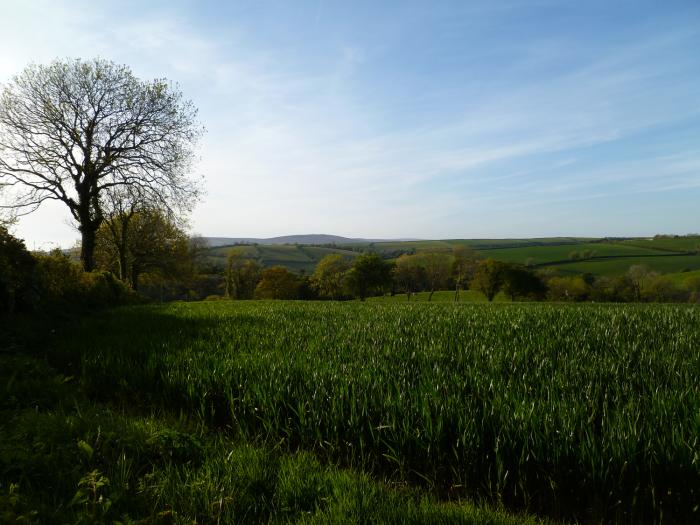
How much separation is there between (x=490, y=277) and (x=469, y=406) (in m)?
66.3

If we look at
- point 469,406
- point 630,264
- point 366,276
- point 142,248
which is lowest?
point 366,276

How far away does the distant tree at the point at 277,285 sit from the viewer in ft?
203

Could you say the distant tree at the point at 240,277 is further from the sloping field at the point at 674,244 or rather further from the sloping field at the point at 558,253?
the sloping field at the point at 674,244

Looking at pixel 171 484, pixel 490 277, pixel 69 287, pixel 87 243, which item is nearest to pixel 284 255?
pixel 490 277

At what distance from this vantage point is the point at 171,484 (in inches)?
114

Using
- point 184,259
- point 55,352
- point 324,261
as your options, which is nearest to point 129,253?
point 184,259

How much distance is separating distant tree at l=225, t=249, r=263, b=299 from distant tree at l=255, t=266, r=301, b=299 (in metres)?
4.60

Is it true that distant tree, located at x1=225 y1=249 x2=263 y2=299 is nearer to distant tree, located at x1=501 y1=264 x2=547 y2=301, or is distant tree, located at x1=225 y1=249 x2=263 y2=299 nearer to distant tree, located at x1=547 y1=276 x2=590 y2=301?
distant tree, located at x1=501 y1=264 x2=547 y2=301

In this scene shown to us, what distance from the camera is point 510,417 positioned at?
123 inches

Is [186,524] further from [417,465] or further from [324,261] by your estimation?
[324,261]

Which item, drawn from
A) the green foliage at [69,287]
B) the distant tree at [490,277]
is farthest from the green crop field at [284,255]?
the green foliage at [69,287]

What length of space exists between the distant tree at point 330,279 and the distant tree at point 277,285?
14.3ft

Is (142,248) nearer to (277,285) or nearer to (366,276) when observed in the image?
(277,285)

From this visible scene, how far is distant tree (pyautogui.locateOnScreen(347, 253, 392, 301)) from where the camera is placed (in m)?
62.8
